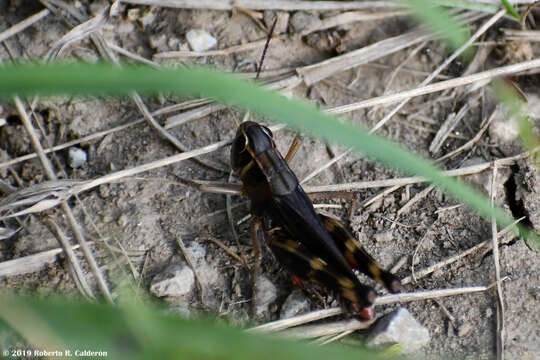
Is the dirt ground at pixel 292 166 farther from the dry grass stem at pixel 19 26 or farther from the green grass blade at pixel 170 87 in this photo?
the green grass blade at pixel 170 87

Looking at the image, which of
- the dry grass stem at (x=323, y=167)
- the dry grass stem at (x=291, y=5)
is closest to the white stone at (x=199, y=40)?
the dry grass stem at (x=291, y=5)

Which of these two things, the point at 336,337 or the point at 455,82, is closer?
the point at 336,337

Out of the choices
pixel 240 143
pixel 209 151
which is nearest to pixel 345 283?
pixel 240 143

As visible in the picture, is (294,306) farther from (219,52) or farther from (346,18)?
(346,18)

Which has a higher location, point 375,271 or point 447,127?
point 447,127

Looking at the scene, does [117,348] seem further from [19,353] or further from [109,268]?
[109,268]

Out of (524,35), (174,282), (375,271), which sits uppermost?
(524,35)

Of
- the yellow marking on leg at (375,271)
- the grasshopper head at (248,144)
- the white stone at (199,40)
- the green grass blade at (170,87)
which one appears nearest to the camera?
the green grass blade at (170,87)
